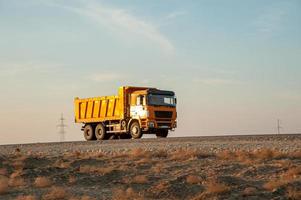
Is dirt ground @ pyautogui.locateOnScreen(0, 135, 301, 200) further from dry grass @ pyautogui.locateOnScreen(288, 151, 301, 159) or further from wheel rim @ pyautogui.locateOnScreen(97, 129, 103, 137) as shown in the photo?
wheel rim @ pyautogui.locateOnScreen(97, 129, 103, 137)

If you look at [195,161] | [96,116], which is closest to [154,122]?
[96,116]

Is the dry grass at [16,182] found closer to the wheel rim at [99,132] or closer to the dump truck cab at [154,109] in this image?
the dump truck cab at [154,109]

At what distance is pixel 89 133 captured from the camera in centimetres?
4003

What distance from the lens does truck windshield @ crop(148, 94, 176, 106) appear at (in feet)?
114

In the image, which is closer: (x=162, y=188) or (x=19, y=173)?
(x=162, y=188)

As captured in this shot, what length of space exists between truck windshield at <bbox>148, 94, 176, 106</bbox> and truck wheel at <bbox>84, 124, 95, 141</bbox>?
6.85 meters

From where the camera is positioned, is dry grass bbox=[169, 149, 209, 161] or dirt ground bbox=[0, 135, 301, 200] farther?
dry grass bbox=[169, 149, 209, 161]

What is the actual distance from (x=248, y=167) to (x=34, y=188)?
6.39 metres

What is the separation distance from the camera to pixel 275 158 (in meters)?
18.0

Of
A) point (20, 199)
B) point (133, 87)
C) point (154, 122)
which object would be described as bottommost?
point (20, 199)

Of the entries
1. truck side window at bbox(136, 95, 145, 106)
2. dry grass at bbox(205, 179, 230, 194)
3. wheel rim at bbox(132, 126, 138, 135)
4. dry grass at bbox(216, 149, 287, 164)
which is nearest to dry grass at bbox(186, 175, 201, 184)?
dry grass at bbox(205, 179, 230, 194)

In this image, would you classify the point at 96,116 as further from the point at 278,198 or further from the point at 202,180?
the point at 278,198

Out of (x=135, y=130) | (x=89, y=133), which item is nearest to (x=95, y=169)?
(x=135, y=130)

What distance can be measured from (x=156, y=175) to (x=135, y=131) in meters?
18.7
